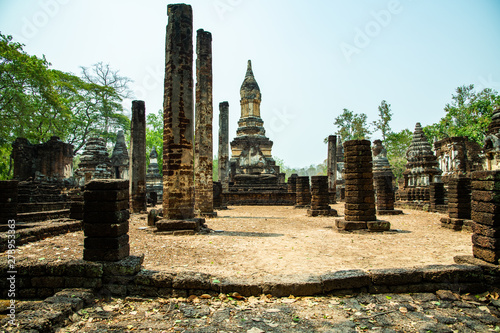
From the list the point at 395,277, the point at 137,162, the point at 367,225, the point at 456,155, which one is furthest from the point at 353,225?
the point at 456,155

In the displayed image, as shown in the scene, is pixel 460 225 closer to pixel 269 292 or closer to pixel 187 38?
pixel 269 292

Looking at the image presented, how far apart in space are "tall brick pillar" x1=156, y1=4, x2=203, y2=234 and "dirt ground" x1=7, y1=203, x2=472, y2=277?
86 centimetres

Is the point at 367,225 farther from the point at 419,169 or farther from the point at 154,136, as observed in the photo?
the point at 154,136

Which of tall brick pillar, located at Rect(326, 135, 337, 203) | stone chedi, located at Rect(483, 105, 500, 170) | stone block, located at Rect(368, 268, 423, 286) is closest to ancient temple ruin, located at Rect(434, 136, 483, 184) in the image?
stone chedi, located at Rect(483, 105, 500, 170)

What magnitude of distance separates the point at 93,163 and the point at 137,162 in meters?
4.73

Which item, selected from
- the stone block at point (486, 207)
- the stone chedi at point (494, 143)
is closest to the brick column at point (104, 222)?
the stone block at point (486, 207)

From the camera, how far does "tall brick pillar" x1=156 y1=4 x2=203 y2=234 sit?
855 cm

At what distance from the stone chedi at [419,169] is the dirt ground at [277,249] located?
940cm

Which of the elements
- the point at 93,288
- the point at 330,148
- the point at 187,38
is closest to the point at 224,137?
the point at 330,148

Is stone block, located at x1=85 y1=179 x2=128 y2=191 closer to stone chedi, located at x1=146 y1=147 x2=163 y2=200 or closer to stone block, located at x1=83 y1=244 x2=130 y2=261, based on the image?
stone block, located at x1=83 y1=244 x2=130 y2=261

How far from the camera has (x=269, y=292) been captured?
4.09 m

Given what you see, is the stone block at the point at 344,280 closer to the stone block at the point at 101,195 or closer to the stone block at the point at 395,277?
the stone block at the point at 395,277

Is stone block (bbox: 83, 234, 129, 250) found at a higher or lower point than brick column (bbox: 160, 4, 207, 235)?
lower

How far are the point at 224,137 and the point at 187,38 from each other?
42.0 feet
